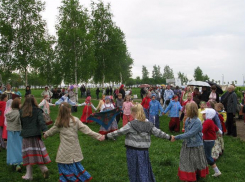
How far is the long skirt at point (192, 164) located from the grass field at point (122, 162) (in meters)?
0.59

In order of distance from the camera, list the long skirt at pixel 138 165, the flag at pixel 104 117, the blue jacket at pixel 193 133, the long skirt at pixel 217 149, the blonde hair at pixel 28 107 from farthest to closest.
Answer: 1. the flag at pixel 104 117
2. the long skirt at pixel 217 149
3. the blonde hair at pixel 28 107
4. the blue jacket at pixel 193 133
5. the long skirt at pixel 138 165

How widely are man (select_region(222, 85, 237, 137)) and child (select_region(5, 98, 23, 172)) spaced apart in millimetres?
8300

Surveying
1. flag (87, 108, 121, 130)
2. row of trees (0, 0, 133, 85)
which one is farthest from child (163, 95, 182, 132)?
row of trees (0, 0, 133, 85)

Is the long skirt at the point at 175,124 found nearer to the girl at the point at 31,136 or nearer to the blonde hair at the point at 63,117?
the girl at the point at 31,136

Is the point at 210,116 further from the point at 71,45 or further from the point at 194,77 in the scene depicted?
the point at 194,77

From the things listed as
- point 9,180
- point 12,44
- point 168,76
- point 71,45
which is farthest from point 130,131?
point 168,76

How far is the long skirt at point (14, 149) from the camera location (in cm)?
630

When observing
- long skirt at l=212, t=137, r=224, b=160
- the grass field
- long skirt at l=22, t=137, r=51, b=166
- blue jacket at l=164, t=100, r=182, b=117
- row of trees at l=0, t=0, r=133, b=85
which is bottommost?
the grass field

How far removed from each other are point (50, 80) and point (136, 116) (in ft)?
107

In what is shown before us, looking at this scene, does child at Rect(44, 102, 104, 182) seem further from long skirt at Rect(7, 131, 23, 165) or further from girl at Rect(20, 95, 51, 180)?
long skirt at Rect(7, 131, 23, 165)

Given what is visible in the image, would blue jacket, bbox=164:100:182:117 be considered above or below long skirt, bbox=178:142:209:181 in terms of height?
above

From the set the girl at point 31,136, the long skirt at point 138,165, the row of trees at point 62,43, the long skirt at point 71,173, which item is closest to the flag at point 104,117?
the girl at point 31,136

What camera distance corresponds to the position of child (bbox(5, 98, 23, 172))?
6.22m

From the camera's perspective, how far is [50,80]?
116 ft
